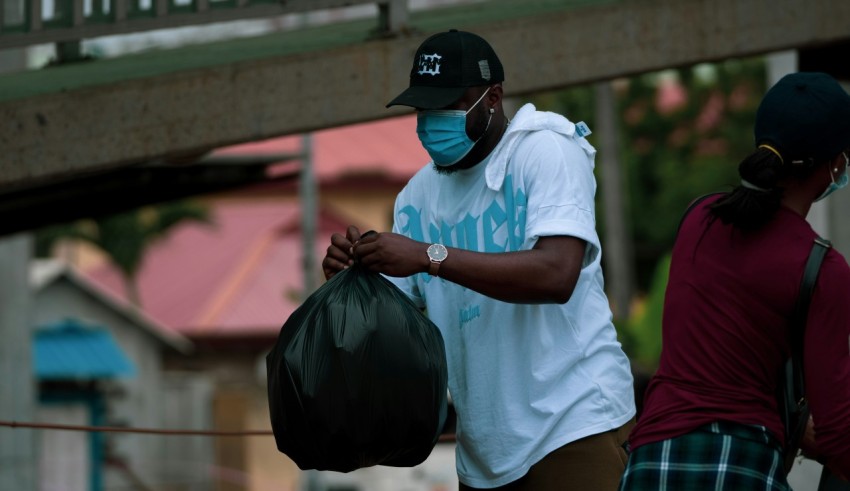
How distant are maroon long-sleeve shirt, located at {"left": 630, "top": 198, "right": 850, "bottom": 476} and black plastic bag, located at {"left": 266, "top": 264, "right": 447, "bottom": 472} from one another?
0.57 meters

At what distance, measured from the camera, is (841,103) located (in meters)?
3.42

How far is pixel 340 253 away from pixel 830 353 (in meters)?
1.30

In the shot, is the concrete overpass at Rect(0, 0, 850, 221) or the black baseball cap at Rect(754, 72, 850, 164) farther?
the concrete overpass at Rect(0, 0, 850, 221)

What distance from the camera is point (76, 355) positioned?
91.4ft

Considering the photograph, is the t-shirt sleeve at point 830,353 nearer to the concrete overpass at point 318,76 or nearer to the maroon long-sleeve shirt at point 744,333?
the maroon long-sleeve shirt at point 744,333

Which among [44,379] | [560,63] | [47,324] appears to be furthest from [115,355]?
[560,63]

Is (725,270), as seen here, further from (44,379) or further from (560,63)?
(44,379)

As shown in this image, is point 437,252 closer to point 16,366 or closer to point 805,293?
point 805,293

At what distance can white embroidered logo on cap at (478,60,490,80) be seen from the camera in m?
3.94

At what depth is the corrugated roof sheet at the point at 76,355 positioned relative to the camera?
88.5 feet

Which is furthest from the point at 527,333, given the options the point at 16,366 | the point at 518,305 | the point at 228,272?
the point at 228,272

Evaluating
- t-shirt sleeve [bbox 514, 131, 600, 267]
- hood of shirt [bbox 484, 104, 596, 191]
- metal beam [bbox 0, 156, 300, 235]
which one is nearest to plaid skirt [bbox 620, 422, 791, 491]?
t-shirt sleeve [bbox 514, 131, 600, 267]

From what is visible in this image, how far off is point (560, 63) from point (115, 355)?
74.5ft

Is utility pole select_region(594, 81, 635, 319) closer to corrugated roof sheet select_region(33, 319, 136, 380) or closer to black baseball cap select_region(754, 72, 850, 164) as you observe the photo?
corrugated roof sheet select_region(33, 319, 136, 380)
